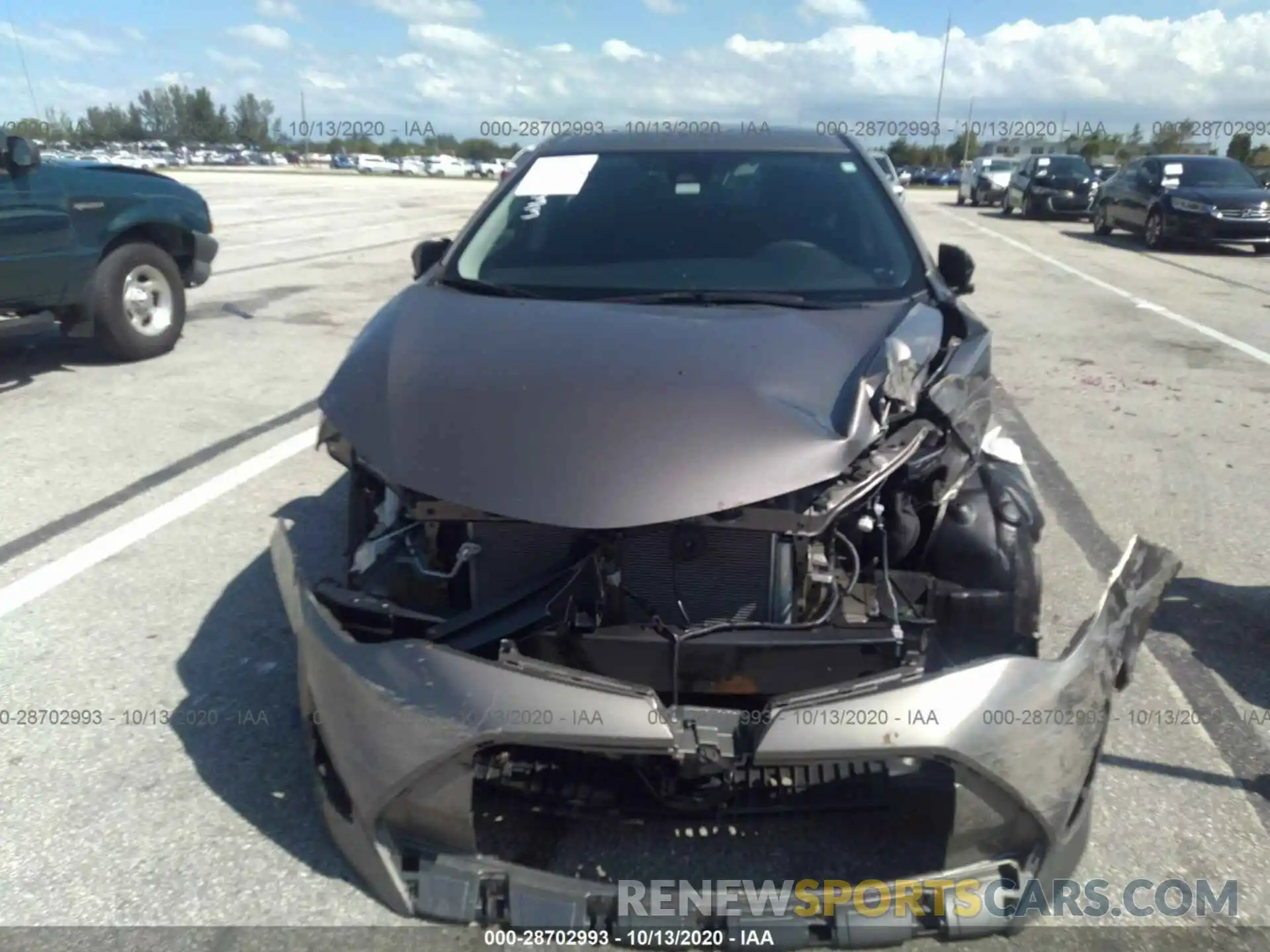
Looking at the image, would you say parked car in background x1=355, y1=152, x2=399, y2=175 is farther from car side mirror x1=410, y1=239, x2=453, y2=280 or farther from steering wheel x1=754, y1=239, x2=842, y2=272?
steering wheel x1=754, y1=239, x2=842, y2=272

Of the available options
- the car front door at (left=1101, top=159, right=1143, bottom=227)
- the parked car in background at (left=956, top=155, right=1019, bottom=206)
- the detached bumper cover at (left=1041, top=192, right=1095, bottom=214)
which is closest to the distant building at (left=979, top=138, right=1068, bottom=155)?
the parked car in background at (left=956, top=155, right=1019, bottom=206)

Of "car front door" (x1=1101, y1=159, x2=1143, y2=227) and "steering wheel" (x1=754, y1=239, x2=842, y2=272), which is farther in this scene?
"car front door" (x1=1101, y1=159, x2=1143, y2=227)

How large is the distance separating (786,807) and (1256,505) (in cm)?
397

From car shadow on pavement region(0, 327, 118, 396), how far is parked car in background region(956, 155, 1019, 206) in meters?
25.3

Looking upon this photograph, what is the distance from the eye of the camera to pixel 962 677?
2.19 meters

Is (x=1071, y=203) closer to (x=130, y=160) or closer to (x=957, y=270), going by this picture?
(x=957, y=270)

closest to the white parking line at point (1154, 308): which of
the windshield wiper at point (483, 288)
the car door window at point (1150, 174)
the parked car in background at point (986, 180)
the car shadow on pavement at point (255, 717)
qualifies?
the car door window at point (1150, 174)

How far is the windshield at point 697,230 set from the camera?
355 centimetres

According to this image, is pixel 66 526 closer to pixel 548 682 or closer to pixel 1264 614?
pixel 548 682

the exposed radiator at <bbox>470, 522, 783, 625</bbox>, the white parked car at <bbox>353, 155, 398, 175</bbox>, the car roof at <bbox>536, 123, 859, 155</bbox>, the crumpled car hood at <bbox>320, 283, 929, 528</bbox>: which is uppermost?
the car roof at <bbox>536, 123, 859, 155</bbox>

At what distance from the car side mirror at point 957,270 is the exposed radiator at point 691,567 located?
5.94 feet

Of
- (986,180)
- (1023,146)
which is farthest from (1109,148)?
(986,180)

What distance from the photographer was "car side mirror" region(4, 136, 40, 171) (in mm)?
6586

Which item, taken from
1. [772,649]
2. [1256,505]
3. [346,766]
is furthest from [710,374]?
[1256,505]
